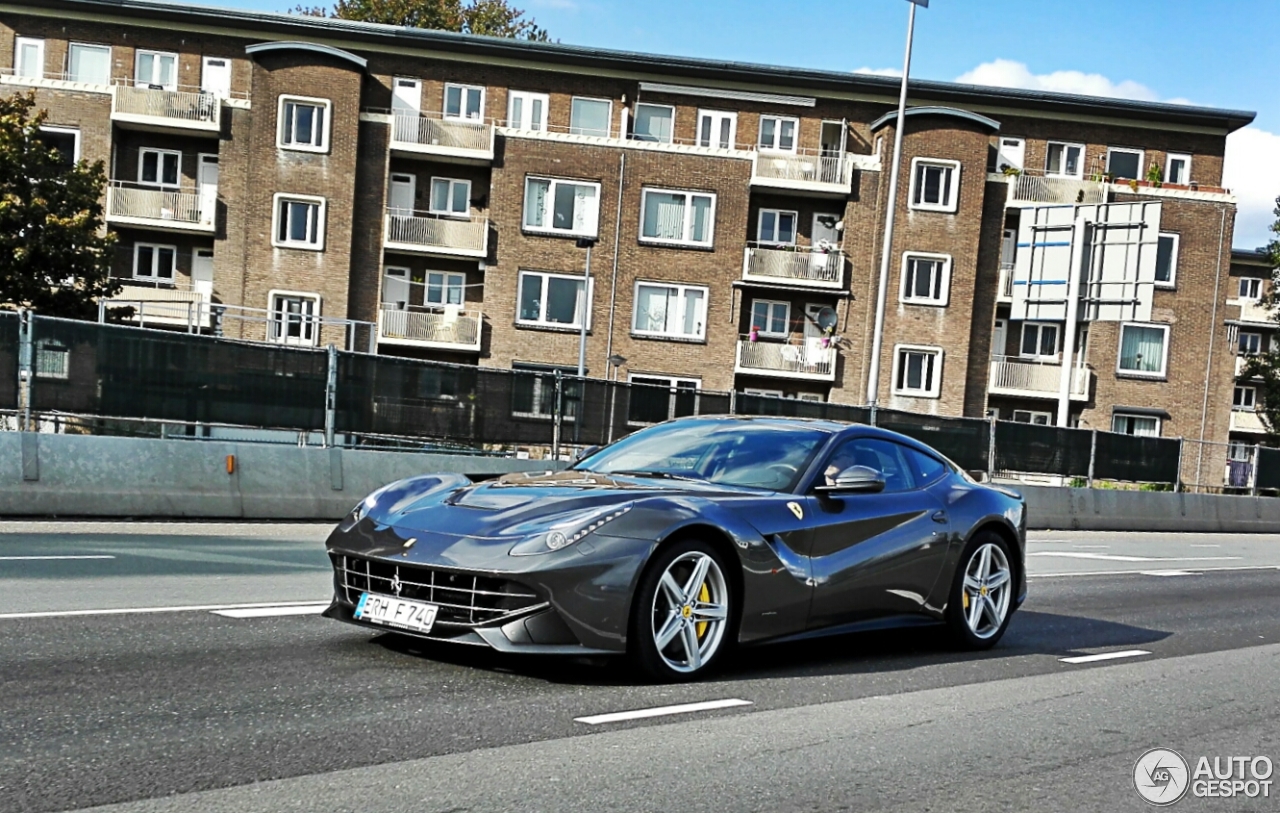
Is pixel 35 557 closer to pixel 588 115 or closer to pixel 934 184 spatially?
pixel 588 115

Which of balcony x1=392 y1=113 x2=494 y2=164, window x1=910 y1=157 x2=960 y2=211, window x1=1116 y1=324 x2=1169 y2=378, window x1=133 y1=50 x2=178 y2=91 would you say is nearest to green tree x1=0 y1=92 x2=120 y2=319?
window x1=133 y1=50 x2=178 y2=91

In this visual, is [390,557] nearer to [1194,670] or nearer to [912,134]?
[1194,670]

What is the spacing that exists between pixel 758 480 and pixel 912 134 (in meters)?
40.1

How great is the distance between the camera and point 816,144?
47.1 metres

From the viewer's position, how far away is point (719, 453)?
24.7 feet

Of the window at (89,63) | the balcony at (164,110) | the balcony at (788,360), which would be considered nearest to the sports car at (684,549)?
the balcony at (788,360)

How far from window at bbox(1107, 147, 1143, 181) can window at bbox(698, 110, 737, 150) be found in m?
13.8

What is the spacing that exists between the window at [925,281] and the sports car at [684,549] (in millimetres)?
37987

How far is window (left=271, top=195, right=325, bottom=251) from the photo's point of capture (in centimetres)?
4209

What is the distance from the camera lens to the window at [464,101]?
45.7 m

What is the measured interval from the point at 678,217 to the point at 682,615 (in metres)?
38.9

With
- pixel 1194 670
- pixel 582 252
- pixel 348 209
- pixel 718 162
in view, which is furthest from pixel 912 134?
pixel 1194 670

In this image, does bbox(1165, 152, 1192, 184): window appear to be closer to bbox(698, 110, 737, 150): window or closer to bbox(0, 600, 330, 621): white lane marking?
bbox(698, 110, 737, 150): window

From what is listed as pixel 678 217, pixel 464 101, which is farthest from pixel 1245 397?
pixel 464 101
